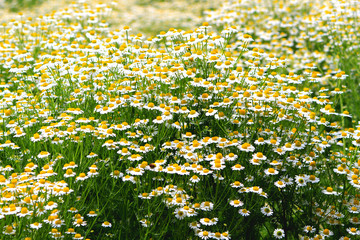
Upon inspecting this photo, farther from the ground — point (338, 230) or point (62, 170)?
point (62, 170)

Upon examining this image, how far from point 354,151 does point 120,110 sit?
7.36 feet

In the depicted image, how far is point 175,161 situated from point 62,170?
908 mm

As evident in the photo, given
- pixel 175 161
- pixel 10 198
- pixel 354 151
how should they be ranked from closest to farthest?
pixel 10 198 < pixel 175 161 < pixel 354 151

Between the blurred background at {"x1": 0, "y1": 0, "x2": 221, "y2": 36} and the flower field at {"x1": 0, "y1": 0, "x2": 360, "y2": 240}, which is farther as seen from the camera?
the blurred background at {"x1": 0, "y1": 0, "x2": 221, "y2": 36}

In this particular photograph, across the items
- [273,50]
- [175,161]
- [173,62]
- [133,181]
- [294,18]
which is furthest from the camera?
[294,18]

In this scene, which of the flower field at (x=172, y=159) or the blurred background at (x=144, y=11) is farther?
the blurred background at (x=144, y=11)

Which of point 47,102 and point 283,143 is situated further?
point 47,102

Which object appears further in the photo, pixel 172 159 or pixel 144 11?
pixel 144 11

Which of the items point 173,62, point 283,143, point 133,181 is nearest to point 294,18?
point 173,62

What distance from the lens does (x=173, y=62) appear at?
449 cm

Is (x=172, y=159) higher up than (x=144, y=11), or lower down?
lower down

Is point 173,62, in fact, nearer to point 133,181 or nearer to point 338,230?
point 133,181

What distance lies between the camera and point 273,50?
7.79 m


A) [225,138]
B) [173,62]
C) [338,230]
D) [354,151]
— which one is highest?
[173,62]
